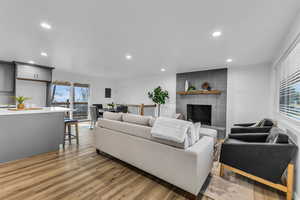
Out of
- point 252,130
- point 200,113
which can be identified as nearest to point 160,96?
point 200,113

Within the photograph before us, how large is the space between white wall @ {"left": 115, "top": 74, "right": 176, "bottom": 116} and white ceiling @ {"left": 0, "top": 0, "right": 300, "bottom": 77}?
281 cm

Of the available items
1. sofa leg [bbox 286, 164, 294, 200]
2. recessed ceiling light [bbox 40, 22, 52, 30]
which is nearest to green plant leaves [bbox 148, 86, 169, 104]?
recessed ceiling light [bbox 40, 22, 52, 30]

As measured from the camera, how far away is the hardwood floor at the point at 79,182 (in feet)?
5.54

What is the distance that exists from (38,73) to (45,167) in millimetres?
4134

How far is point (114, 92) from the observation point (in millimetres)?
8266

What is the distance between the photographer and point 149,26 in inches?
84.4

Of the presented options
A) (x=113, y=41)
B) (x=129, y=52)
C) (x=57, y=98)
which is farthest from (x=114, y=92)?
(x=113, y=41)

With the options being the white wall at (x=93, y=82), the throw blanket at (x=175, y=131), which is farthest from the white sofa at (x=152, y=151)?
the white wall at (x=93, y=82)

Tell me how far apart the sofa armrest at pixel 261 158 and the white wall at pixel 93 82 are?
674 cm

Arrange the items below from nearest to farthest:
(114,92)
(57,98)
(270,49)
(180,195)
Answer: (180,195) → (270,49) → (57,98) → (114,92)

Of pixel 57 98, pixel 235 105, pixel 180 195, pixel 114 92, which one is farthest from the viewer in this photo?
pixel 114 92

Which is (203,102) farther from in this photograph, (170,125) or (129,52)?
(170,125)

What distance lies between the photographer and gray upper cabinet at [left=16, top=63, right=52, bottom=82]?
453 centimetres

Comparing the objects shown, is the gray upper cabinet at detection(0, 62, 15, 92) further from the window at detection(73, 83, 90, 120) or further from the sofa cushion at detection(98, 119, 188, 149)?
the sofa cushion at detection(98, 119, 188, 149)
